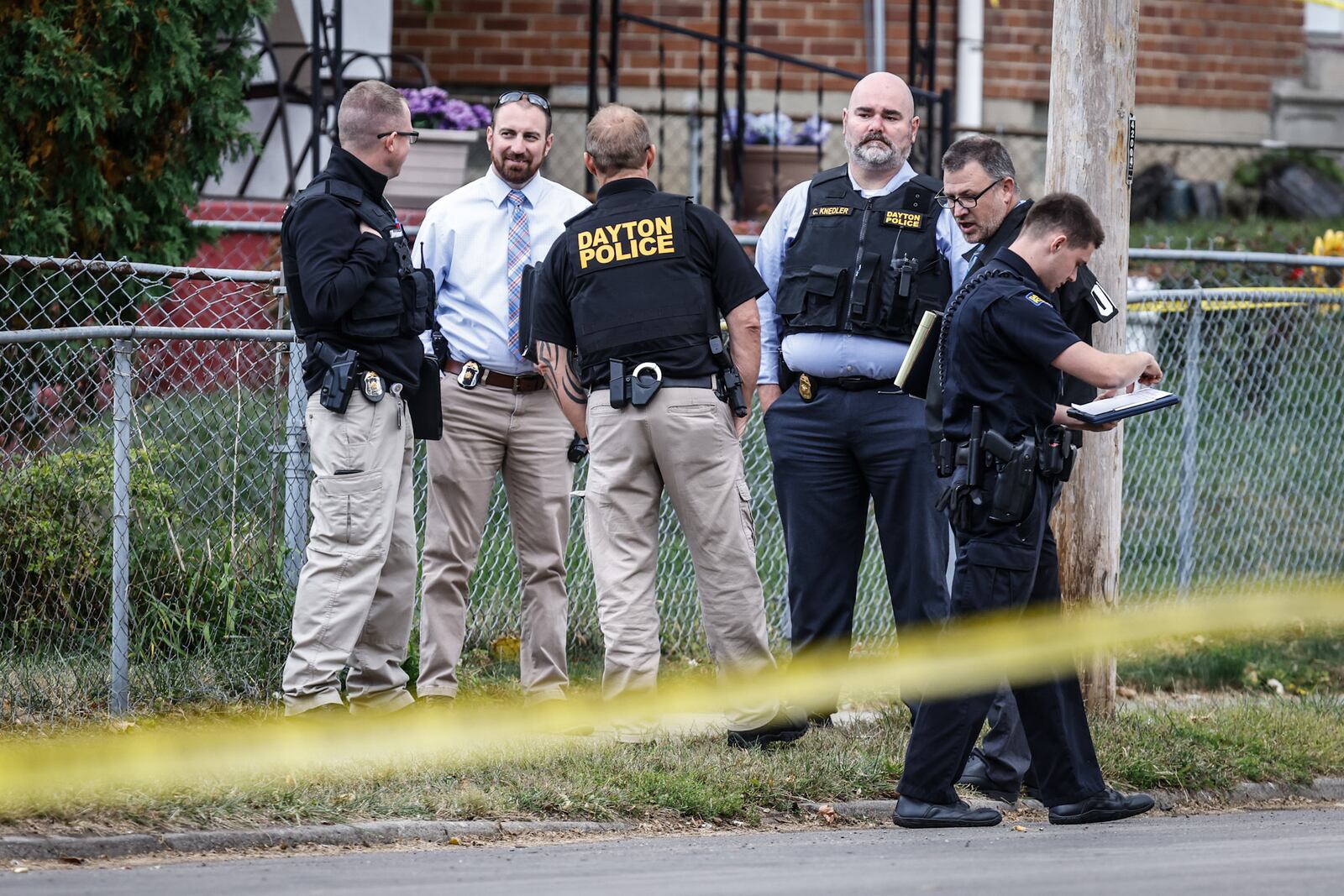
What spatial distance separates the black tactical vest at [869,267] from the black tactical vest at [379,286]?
51.7 inches

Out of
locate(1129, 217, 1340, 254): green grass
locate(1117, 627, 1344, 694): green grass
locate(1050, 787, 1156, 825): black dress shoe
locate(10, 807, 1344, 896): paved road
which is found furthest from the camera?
locate(1129, 217, 1340, 254): green grass

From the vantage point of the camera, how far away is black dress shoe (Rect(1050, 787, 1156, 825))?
5465mm

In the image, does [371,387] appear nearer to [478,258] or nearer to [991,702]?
[478,258]

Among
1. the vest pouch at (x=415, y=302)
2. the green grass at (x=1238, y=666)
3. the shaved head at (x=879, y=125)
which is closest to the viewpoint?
the vest pouch at (x=415, y=302)

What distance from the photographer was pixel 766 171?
1119 cm

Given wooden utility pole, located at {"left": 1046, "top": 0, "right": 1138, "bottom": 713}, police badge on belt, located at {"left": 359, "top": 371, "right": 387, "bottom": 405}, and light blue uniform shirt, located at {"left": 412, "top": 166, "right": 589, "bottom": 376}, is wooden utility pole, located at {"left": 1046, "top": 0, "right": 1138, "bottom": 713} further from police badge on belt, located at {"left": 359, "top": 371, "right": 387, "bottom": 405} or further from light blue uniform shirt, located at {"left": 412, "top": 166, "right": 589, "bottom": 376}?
police badge on belt, located at {"left": 359, "top": 371, "right": 387, "bottom": 405}

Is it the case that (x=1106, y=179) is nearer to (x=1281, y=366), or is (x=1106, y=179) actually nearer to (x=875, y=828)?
(x=875, y=828)

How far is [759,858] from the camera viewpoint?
495cm

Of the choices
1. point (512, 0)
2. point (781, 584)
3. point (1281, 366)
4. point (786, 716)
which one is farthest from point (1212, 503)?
point (512, 0)

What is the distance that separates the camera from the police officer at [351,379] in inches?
226

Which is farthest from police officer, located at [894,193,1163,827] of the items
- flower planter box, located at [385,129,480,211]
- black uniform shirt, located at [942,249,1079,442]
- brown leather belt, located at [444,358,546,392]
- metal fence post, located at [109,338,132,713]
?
flower planter box, located at [385,129,480,211]

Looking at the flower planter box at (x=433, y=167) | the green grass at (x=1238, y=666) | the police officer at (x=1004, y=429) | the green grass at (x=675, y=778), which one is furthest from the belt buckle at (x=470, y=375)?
the flower planter box at (x=433, y=167)

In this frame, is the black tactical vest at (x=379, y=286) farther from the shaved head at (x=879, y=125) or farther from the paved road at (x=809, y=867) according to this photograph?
the paved road at (x=809, y=867)

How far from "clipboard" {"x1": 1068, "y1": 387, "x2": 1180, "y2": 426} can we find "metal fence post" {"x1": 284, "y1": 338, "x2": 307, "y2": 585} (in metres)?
2.84
